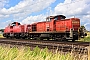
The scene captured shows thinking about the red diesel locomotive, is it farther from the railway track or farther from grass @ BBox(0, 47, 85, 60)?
grass @ BBox(0, 47, 85, 60)

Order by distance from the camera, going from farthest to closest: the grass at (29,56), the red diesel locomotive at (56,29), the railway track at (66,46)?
1. the red diesel locomotive at (56,29)
2. the railway track at (66,46)
3. the grass at (29,56)

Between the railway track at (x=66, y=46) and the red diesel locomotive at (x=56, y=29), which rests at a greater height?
the red diesel locomotive at (x=56, y=29)

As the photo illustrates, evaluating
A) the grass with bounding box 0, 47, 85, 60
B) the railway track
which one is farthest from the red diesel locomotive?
the grass with bounding box 0, 47, 85, 60

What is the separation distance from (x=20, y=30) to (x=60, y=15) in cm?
1120

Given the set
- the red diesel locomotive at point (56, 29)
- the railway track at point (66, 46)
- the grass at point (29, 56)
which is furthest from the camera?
the red diesel locomotive at point (56, 29)

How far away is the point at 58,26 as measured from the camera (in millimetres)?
24094

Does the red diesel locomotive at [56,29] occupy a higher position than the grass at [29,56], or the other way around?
the red diesel locomotive at [56,29]

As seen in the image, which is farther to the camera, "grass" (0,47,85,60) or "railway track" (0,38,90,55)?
"railway track" (0,38,90,55)

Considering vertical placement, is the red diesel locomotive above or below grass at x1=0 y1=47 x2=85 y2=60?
above

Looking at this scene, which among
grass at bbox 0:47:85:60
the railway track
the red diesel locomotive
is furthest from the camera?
the red diesel locomotive

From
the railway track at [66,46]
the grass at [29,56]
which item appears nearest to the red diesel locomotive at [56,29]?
the railway track at [66,46]

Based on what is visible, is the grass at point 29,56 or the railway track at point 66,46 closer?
the grass at point 29,56

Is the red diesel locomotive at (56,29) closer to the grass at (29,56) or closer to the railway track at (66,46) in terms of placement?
the railway track at (66,46)

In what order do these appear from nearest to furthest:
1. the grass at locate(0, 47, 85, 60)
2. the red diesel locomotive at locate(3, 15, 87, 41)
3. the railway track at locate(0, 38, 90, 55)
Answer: the grass at locate(0, 47, 85, 60)
the railway track at locate(0, 38, 90, 55)
the red diesel locomotive at locate(3, 15, 87, 41)
